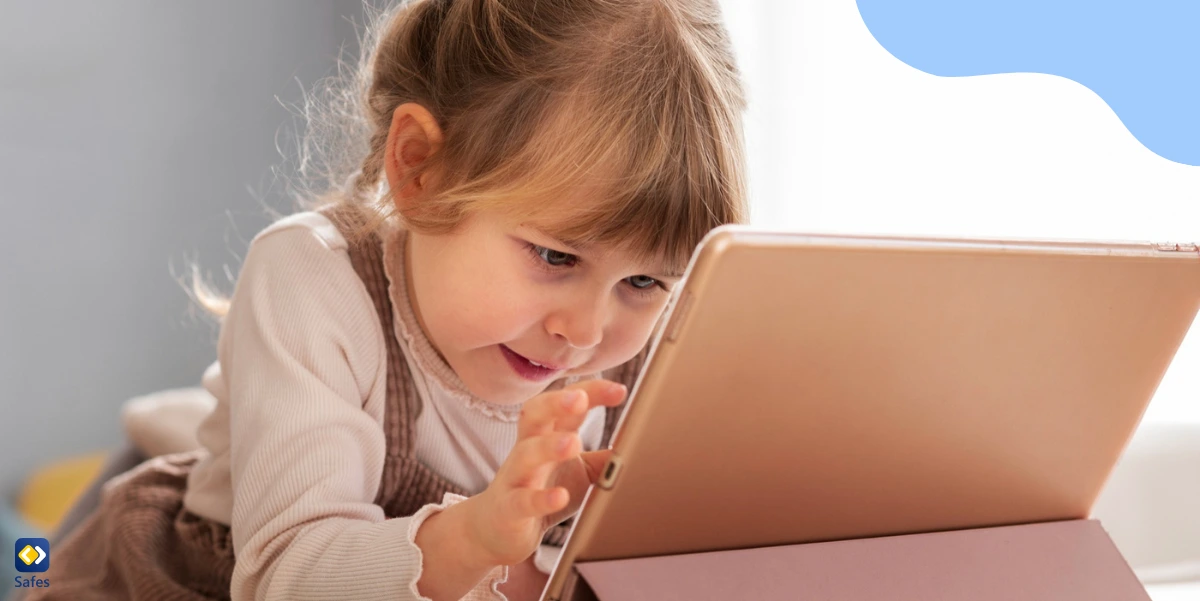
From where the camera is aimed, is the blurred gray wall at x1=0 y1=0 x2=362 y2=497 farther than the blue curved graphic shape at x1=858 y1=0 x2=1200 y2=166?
Yes

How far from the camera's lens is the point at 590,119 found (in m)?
0.68

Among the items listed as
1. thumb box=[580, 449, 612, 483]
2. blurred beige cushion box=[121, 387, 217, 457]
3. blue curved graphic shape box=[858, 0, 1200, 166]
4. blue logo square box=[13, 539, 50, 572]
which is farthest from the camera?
blurred beige cushion box=[121, 387, 217, 457]

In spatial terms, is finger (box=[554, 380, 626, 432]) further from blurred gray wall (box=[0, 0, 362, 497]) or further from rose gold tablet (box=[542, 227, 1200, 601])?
blurred gray wall (box=[0, 0, 362, 497])

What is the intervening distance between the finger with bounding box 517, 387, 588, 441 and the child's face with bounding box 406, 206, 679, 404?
205mm

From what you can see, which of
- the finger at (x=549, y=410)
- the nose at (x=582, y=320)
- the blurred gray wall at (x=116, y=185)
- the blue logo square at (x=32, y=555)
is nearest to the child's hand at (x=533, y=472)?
the finger at (x=549, y=410)

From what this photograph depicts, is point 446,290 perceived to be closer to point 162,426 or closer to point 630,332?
point 630,332

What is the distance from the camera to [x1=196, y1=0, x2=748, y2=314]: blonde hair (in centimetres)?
67

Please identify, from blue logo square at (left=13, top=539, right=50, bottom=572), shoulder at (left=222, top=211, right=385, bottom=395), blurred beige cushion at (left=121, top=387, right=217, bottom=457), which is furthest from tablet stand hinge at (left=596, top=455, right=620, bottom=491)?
blurred beige cushion at (left=121, top=387, right=217, bottom=457)

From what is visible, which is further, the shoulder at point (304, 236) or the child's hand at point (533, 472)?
the shoulder at point (304, 236)

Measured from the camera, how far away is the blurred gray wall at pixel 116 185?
1.80 m

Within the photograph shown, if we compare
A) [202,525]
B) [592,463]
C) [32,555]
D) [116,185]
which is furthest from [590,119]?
[116,185]

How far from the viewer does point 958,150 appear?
1237mm

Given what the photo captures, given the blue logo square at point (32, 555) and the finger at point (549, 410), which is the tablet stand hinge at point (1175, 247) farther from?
the blue logo square at point (32, 555)

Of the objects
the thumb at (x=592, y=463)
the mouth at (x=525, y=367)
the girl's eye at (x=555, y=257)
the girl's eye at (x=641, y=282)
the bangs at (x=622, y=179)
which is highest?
the bangs at (x=622, y=179)
